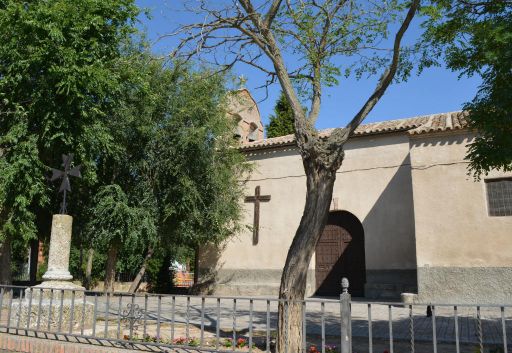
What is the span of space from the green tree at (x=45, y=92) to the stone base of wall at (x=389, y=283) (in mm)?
9121

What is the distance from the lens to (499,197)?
12.1m

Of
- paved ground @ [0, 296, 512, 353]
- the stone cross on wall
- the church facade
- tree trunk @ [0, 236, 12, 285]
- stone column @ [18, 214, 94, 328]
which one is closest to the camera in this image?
paved ground @ [0, 296, 512, 353]

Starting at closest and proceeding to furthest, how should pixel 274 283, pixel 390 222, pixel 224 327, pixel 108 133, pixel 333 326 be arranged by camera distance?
pixel 224 327 < pixel 333 326 < pixel 108 133 < pixel 390 222 < pixel 274 283

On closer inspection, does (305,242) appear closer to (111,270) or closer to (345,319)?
(345,319)

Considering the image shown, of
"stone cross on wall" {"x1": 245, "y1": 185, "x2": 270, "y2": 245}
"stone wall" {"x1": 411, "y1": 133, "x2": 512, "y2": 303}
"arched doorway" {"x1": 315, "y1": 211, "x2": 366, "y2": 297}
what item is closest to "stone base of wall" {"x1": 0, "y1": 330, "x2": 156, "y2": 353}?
"stone wall" {"x1": 411, "y1": 133, "x2": 512, "y2": 303}

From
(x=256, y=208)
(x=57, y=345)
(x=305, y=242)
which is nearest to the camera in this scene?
(x=57, y=345)

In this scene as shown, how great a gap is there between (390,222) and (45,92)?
10.8 metres

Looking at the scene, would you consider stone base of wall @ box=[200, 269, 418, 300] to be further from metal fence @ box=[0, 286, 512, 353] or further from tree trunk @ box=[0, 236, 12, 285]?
tree trunk @ box=[0, 236, 12, 285]

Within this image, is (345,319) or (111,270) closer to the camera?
(345,319)

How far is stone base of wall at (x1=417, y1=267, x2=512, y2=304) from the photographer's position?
11594 millimetres

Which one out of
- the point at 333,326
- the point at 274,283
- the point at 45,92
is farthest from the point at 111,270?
the point at 333,326

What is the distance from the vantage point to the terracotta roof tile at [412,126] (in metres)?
13.0

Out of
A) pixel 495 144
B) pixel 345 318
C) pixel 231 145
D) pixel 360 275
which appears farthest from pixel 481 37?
pixel 231 145

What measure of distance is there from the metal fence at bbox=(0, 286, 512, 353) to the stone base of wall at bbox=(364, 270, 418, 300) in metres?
2.90
